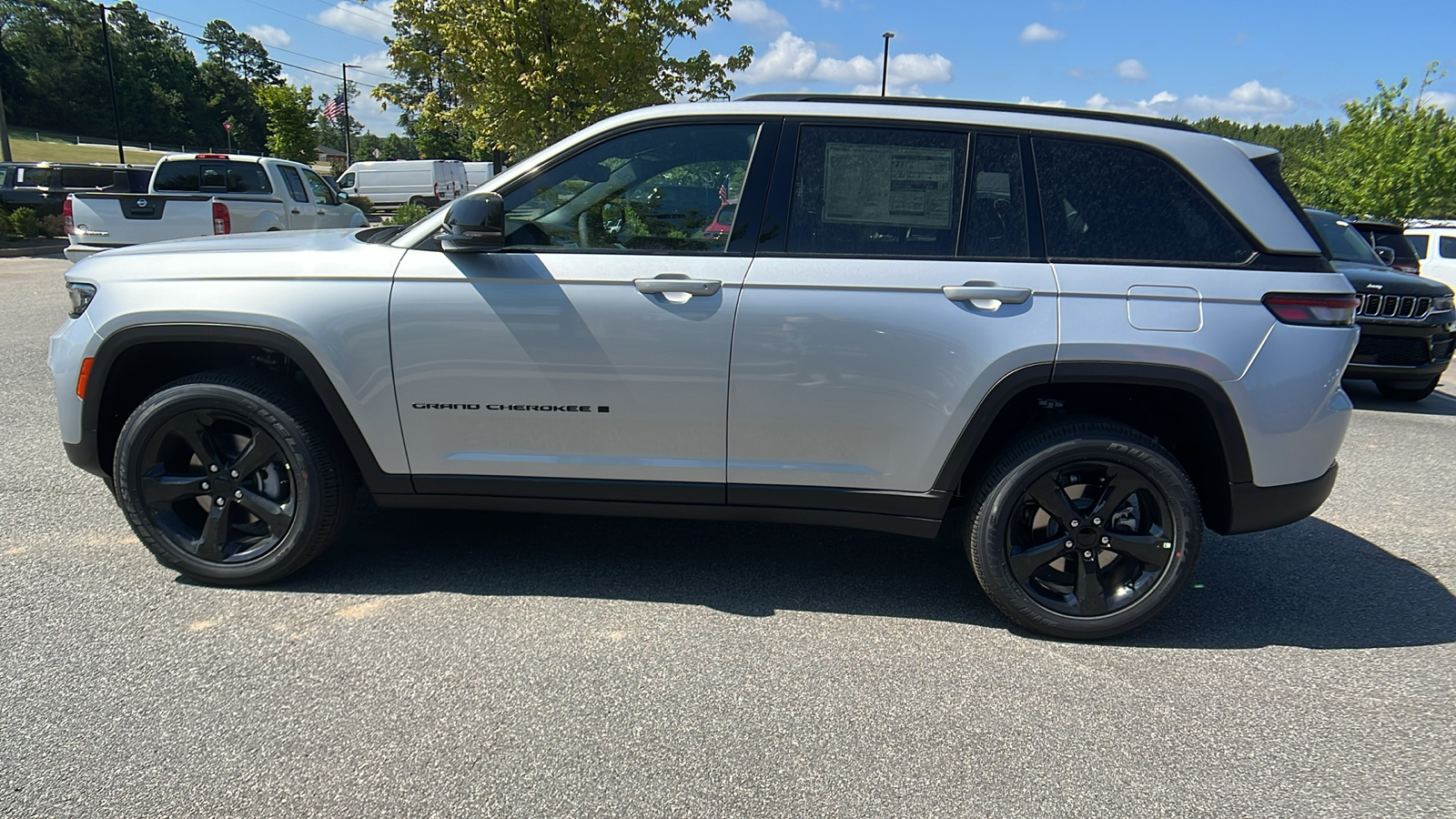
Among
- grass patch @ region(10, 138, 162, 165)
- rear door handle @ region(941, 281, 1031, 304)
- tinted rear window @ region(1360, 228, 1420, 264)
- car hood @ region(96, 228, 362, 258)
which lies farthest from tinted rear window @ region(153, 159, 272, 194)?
grass patch @ region(10, 138, 162, 165)

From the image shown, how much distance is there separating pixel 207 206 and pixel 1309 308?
1204 centimetres

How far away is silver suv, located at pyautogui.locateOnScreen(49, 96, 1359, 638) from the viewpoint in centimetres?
308

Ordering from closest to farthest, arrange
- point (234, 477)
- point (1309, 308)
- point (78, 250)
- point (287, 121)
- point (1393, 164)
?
point (1309, 308), point (234, 477), point (78, 250), point (1393, 164), point (287, 121)

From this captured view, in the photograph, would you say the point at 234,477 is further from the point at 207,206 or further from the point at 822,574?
the point at 207,206

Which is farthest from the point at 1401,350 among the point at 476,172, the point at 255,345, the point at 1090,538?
the point at 476,172

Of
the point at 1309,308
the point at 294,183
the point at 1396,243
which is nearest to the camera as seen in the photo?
the point at 1309,308

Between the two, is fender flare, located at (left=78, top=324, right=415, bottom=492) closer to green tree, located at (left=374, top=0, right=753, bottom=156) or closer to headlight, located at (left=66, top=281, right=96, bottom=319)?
headlight, located at (left=66, top=281, right=96, bottom=319)

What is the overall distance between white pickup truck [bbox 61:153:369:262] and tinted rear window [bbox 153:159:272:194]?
0.01 metres

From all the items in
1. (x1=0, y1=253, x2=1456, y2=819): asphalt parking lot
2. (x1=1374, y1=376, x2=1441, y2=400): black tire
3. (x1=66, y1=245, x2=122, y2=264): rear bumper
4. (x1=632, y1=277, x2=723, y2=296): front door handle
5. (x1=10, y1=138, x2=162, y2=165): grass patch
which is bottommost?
(x1=0, y1=253, x2=1456, y2=819): asphalt parking lot

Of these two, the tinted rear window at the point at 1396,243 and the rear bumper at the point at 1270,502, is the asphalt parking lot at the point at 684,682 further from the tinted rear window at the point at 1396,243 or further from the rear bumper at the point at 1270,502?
the tinted rear window at the point at 1396,243

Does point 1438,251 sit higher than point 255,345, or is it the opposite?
point 1438,251

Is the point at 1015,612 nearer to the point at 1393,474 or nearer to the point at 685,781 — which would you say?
the point at 685,781

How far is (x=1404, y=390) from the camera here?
834 cm

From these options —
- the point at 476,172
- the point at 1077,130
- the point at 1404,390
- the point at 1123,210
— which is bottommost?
the point at 1404,390
